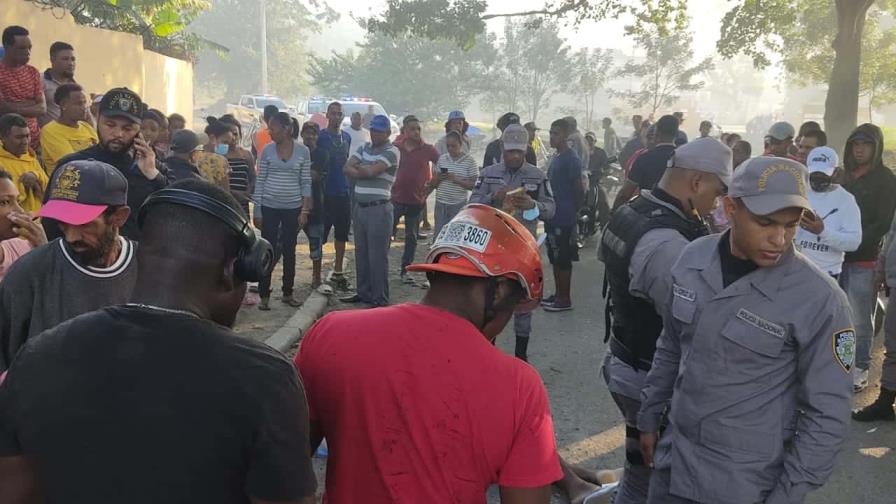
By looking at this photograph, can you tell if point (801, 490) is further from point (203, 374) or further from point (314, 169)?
point (314, 169)

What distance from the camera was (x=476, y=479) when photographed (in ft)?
5.34

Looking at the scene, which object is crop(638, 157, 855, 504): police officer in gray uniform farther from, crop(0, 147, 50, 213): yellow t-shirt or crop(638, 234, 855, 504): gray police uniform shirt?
crop(0, 147, 50, 213): yellow t-shirt

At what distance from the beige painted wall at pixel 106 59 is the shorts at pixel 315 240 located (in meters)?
6.81

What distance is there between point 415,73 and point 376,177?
39.5 meters

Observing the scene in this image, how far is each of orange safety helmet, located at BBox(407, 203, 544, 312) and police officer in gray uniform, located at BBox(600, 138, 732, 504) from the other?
129 centimetres

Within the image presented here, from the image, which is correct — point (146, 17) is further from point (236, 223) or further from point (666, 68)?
point (666, 68)

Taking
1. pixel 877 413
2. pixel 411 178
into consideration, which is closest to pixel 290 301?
pixel 411 178

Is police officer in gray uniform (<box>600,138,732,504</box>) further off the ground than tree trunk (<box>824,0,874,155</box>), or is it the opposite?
tree trunk (<box>824,0,874,155</box>)

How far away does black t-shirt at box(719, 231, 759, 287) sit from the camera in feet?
8.00

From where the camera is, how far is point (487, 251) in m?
1.71

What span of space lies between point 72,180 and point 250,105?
35.2 meters

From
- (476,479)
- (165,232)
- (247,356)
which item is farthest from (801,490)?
(165,232)

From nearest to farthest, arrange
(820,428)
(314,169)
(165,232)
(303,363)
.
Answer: (165,232), (303,363), (820,428), (314,169)

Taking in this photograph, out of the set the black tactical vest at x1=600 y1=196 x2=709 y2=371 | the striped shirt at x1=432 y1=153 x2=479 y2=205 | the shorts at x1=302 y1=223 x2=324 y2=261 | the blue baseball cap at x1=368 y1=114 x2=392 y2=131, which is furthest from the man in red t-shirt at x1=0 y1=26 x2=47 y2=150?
the black tactical vest at x1=600 y1=196 x2=709 y2=371
